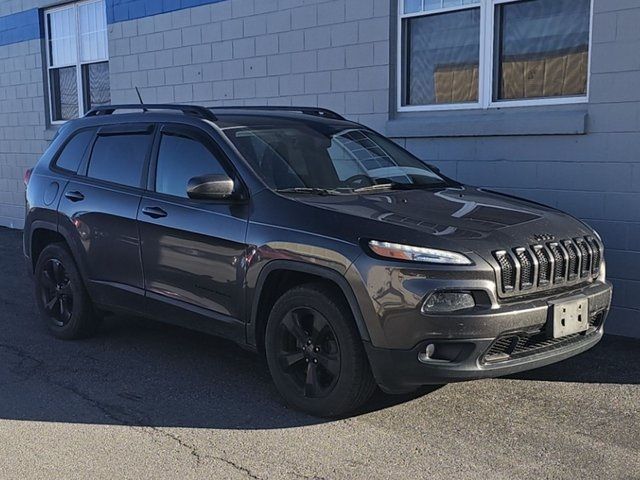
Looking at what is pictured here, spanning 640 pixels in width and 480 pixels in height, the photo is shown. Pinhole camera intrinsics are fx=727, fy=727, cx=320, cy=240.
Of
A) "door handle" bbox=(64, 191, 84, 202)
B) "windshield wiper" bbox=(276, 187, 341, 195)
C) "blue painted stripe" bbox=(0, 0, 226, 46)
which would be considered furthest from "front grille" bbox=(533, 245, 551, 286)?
A: "blue painted stripe" bbox=(0, 0, 226, 46)

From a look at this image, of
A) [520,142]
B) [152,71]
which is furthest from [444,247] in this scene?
[152,71]

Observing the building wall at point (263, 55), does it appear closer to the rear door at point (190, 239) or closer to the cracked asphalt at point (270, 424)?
the rear door at point (190, 239)

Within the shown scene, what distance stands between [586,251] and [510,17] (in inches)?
130

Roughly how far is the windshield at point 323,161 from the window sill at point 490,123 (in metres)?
1.40

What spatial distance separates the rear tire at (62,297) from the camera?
596cm

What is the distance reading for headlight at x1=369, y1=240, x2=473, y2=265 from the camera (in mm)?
3861

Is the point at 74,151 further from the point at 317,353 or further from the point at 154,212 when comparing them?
the point at 317,353

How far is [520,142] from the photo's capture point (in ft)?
22.0

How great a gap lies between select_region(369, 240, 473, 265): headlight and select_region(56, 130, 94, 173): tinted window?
3.24 m

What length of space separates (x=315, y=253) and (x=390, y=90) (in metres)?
4.05

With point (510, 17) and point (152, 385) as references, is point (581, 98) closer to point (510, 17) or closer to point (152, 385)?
point (510, 17)

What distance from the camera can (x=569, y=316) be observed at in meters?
4.16

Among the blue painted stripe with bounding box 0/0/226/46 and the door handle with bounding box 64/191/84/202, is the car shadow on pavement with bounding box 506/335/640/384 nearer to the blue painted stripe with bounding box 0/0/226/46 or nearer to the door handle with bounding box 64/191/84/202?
the door handle with bounding box 64/191/84/202

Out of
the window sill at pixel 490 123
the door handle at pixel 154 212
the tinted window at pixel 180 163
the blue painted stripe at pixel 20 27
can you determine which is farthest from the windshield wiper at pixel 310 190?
the blue painted stripe at pixel 20 27
